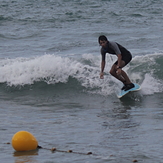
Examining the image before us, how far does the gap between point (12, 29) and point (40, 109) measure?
14.1 metres

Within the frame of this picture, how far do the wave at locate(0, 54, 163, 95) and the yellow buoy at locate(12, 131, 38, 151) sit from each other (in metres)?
5.21

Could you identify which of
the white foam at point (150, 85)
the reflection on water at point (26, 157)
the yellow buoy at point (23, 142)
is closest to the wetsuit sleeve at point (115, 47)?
the white foam at point (150, 85)

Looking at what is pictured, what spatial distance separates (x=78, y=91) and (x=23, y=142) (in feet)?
18.0

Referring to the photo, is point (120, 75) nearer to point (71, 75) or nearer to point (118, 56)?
point (118, 56)

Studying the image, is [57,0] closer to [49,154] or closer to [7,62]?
[7,62]

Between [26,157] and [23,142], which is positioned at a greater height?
[23,142]

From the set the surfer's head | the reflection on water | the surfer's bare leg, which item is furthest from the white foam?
the reflection on water

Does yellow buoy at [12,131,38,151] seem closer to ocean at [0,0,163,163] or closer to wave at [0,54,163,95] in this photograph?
ocean at [0,0,163,163]

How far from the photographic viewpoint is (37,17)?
25.8m

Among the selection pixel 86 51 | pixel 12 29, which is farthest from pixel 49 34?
pixel 86 51

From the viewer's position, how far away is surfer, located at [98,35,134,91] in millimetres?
8942

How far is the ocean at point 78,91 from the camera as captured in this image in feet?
18.4

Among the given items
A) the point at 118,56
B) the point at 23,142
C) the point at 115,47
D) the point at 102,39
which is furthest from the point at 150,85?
the point at 23,142

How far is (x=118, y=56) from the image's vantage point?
9.06 m
